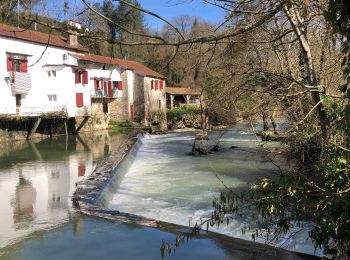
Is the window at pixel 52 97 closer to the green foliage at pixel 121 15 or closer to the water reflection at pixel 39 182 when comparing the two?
the water reflection at pixel 39 182

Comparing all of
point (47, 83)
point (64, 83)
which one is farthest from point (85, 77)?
point (47, 83)

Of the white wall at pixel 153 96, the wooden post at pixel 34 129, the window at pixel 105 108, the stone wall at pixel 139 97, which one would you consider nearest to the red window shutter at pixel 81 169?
the wooden post at pixel 34 129

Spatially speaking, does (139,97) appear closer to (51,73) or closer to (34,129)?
(51,73)

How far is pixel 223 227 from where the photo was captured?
8.93m

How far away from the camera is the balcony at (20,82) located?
30.3 meters

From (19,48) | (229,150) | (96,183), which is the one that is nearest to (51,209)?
(96,183)

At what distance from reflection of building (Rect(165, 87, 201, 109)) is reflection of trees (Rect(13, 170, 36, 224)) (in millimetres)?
37841

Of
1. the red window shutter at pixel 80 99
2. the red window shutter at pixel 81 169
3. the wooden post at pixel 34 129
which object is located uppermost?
the red window shutter at pixel 80 99

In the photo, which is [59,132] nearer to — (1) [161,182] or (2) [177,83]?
(1) [161,182]

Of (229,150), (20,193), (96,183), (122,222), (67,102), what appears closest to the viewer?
(122,222)

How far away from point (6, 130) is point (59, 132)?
19.5 ft

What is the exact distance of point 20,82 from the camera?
1222 inches

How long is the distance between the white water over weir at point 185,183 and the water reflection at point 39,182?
1.63 m

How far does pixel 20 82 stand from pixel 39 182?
728 inches
